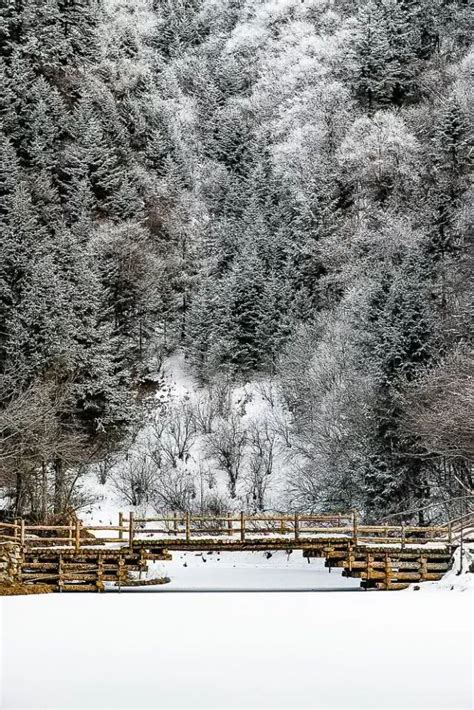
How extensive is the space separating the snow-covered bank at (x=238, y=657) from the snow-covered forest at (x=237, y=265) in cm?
1218

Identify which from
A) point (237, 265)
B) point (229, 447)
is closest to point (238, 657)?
point (229, 447)

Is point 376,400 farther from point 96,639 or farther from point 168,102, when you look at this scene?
point 168,102

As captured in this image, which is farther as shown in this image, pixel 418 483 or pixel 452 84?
pixel 452 84

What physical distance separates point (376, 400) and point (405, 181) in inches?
1308

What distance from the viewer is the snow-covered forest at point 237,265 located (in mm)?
39344

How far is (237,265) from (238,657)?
156ft

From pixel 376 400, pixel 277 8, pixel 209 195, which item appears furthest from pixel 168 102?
pixel 376 400

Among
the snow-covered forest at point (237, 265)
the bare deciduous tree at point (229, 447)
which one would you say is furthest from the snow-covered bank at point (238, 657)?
the bare deciduous tree at point (229, 447)

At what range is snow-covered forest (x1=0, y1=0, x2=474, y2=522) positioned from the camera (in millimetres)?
39344

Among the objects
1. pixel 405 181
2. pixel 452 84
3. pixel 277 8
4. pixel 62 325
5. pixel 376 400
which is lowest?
pixel 376 400

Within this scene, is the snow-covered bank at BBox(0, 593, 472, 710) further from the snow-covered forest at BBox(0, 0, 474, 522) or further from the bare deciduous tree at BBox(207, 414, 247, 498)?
the bare deciduous tree at BBox(207, 414, 247, 498)

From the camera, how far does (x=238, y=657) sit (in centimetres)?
1221

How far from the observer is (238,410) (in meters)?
53.5

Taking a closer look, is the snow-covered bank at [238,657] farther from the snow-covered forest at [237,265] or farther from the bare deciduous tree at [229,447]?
the bare deciduous tree at [229,447]
